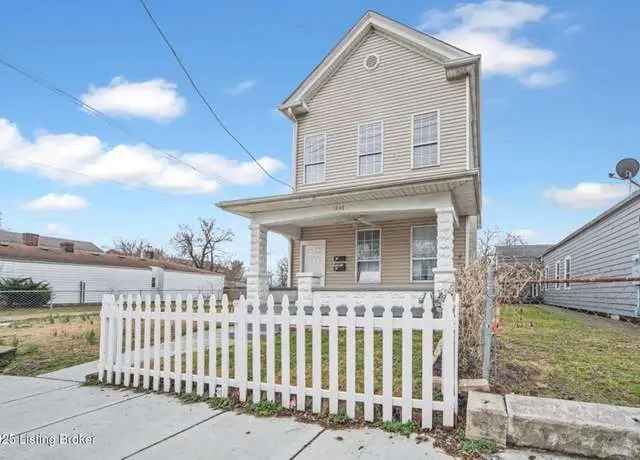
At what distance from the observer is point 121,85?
49.0 feet

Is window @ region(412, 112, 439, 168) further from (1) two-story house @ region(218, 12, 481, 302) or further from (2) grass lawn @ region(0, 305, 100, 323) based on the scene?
(2) grass lawn @ region(0, 305, 100, 323)

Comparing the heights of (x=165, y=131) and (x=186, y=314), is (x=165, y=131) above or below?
above

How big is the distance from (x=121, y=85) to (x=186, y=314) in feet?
42.9

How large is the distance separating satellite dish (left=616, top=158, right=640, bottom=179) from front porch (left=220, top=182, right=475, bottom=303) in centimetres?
629

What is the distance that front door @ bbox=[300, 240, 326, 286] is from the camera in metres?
13.6

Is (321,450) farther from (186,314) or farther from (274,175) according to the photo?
(274,175)

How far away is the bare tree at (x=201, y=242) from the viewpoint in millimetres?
45062

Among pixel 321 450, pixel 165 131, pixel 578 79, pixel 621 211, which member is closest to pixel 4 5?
pixel 165 131

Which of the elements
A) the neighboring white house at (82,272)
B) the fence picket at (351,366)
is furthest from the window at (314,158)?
the neighboring white house at (82,272)

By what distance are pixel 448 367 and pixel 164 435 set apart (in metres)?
2.53

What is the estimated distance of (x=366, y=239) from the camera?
Answer: 42.6 ft

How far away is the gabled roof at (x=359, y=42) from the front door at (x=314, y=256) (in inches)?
174

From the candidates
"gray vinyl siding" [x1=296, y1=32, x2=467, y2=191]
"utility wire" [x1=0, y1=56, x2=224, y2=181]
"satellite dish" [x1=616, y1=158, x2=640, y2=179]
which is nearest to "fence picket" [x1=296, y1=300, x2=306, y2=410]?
"gray vinyl siding" [x1=296, y1=32, x2=467, y2=191]

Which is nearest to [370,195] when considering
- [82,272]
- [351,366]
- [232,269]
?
[351,366]
